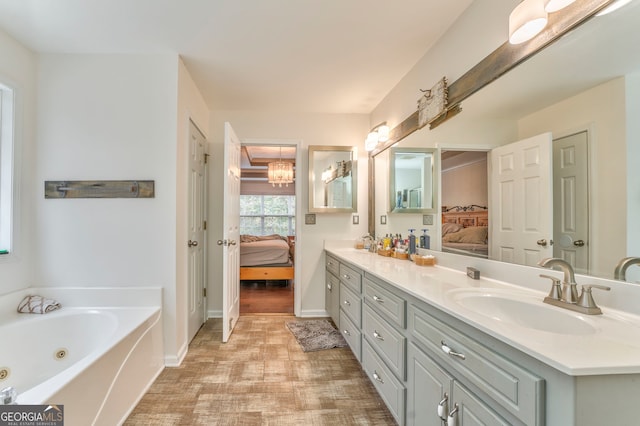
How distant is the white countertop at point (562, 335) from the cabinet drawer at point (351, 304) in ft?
2.44

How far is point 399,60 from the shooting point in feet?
7.39

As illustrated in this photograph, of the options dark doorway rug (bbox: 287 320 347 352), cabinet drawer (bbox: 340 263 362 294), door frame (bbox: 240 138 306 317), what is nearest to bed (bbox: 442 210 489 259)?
cabinet drawer (bbox: 340 263 362 294)

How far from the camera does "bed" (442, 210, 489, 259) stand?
1.59m

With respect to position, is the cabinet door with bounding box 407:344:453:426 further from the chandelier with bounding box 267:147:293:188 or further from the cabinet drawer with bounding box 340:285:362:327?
the chandelier with bounding box 267:147:293:188

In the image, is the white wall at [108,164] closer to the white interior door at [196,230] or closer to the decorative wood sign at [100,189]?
the decorative wood sign at [100,189]

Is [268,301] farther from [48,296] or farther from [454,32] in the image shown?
[454,32]

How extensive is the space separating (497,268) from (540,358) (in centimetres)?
91

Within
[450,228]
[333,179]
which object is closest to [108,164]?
[333,179]

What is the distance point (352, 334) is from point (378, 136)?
193 centimetres

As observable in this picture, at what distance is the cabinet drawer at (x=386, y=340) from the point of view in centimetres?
140

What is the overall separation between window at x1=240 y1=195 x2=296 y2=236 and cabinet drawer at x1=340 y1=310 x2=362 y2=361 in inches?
203

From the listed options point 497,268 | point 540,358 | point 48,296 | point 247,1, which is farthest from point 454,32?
point 48,296

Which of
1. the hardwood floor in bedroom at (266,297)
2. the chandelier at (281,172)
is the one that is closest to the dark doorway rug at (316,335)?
the hardwood floor in bedroom at (266,297)

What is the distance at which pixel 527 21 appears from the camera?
1.16m
